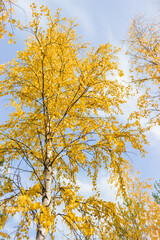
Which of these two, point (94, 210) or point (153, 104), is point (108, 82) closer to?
point (94, 210)

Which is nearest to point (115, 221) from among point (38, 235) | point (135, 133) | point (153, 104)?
point (38, 235)

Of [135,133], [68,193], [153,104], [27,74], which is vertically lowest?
[68,193]

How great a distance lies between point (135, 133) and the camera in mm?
3061

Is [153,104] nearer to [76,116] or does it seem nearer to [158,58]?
[158,58]

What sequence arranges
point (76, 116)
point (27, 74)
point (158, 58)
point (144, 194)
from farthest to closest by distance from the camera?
point (144, 194) < point (158, 58) < point (27, 74) < point (76, 116)

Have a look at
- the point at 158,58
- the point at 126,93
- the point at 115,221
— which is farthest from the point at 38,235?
the point at 158,58

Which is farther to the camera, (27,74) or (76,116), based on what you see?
(27,74)

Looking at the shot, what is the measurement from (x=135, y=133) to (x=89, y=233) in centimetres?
184

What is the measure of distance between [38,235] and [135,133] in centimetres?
228

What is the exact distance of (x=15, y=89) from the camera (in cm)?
331

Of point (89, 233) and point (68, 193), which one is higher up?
point (68, 193)

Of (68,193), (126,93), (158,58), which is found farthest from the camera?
(158,58)

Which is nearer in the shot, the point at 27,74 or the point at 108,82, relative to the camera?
the point at 108,82

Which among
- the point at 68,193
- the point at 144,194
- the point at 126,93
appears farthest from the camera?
the point at 144,194
